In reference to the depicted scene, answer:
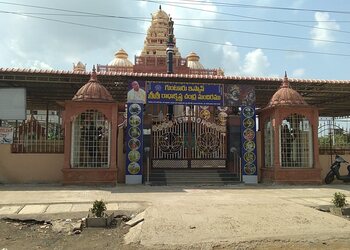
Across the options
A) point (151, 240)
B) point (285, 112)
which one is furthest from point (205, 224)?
point (285, 112)

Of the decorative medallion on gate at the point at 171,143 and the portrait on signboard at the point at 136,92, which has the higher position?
the portrait on signboard at the point at 136,92

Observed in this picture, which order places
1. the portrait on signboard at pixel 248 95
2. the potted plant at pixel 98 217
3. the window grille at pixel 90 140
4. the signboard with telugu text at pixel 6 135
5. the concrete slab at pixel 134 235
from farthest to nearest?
the portrait on signboard at pixel 248 95 → the signboard with telugu text at pixel 6 135 → the window grille at pixel 90 140 → the potted plant at pixel 98 217 → the concrete slab at pixel 134 235

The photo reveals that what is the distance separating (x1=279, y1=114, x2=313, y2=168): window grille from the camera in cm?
1412

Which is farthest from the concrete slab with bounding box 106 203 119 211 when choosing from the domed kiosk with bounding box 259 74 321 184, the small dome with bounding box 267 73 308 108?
the small dome with bounding box 267 73 308 108

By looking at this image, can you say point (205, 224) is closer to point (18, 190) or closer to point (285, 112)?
point (18, 190)

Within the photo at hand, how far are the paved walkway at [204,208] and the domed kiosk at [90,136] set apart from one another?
67 centimetres

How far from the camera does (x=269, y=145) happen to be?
574 inches

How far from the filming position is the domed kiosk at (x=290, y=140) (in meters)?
13.7

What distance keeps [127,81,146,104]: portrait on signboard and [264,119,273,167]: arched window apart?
192 inches

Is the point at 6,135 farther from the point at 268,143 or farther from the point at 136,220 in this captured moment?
the point at 268,143

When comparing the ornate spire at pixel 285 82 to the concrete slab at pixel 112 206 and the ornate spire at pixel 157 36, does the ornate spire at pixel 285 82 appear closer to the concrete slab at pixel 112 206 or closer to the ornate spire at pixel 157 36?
the concrete slab at pixel 112 206

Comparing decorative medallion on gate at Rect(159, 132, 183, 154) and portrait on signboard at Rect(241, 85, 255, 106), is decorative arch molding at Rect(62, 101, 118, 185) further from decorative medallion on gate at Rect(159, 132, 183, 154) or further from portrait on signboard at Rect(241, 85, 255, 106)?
portrait on signboard at Rect(241, 85, 255, 106)

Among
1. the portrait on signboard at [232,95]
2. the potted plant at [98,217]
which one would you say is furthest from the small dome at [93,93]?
the potted plant at [98,217]

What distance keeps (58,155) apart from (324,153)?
33.5ft
